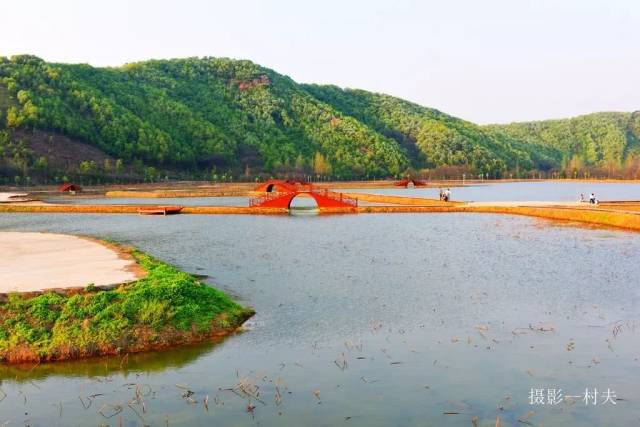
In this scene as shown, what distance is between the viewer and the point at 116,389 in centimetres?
1692

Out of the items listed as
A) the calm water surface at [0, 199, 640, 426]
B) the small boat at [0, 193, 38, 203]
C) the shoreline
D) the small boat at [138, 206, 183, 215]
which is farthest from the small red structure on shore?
the shoreline

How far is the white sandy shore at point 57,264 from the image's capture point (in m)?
23.4

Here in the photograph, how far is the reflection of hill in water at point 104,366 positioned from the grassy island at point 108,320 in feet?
1.30

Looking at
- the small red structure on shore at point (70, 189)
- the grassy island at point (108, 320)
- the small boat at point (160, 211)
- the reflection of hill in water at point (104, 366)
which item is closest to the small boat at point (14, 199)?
the small red structure on shore at point (70, 189)

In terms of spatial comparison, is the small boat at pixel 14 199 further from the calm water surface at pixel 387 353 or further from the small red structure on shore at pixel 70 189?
the calm water surface at pixel 387 353

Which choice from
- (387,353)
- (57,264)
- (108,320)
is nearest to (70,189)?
(57,264)

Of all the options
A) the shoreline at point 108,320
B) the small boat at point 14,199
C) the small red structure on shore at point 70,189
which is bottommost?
the shoreline at point 108,320

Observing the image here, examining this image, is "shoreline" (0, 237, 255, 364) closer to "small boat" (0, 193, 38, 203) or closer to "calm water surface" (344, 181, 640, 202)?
"small boat" (0, 193, 38, 203)

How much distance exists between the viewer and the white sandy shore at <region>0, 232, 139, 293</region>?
76.8 feet

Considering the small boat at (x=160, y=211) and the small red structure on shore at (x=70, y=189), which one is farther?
the small red structure on shore at (x=70, y=189)

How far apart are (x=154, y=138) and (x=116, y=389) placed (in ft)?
604

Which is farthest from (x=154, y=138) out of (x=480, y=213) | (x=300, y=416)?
(x=300, y=416)

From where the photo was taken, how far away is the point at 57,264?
28.3 m

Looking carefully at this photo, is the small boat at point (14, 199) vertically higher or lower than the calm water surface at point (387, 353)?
higher
